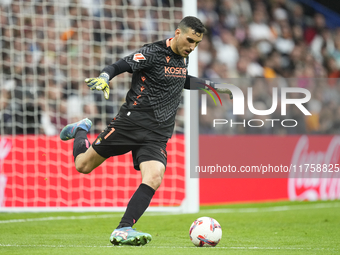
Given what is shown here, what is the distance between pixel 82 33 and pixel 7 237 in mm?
5226

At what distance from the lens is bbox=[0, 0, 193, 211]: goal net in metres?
9.20

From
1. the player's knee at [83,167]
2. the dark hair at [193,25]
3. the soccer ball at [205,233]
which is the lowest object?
the soccer ball at [205,233]

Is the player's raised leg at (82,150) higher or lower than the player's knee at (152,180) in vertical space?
higher

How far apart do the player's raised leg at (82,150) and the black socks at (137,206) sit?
780mm

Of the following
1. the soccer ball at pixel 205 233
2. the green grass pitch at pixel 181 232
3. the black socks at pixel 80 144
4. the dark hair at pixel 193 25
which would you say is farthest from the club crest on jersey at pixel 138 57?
the green grass pitch at pixel 181 232

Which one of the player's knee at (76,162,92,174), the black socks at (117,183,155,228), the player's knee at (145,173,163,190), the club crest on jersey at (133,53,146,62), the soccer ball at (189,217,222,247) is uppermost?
the club crest on jersey at (133,53,146,62)

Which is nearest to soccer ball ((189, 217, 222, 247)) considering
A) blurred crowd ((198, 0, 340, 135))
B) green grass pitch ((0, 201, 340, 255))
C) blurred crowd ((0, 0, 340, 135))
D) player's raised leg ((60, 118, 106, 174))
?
green grass pitch ((0, 201, 340, 255))

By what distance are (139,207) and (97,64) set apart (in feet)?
19.5

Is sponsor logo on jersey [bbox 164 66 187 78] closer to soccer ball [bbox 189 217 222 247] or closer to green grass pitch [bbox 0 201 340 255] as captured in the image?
soccer ball [bbox 189 217 222 247]

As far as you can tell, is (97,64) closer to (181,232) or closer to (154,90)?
(181,232)

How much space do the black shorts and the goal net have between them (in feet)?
11.7

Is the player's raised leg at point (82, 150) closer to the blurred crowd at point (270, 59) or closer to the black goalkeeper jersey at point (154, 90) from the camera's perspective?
the black goalkeeper jersey at point (154, 90)

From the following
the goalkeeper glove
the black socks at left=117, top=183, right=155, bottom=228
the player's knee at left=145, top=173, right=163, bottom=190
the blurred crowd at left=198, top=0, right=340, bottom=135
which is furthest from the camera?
the blurred crowd at left=198, top=0, right=340, bottom=135

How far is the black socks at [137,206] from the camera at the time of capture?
187 inches
